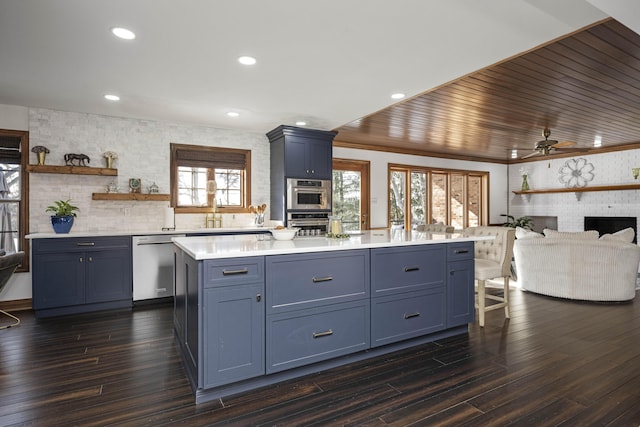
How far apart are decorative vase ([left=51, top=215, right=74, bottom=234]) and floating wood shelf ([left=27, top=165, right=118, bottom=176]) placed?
0.60 meters

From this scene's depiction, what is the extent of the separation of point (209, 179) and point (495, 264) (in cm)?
414

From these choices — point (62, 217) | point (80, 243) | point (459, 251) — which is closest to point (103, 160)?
point (62, 217)

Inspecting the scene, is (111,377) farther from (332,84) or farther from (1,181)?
(1,181)

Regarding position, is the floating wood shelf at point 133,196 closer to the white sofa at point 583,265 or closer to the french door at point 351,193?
the french door at point 351,193

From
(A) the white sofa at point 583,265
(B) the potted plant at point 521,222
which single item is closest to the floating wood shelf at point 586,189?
(B) the potted plant at point 521,222

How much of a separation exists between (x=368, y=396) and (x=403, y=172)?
20.6ft

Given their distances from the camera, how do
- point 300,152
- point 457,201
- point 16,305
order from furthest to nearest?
point 457,201 < point 300,152 < point 16,305

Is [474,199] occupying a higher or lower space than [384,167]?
A: lower

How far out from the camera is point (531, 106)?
469 cm

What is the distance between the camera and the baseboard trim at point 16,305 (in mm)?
4266

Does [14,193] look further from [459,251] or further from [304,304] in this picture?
[459,251]

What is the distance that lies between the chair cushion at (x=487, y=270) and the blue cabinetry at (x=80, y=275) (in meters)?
3.98

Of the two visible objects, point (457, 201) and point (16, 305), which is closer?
point (16, 305)

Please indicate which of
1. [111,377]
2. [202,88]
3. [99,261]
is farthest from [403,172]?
[111,377]
